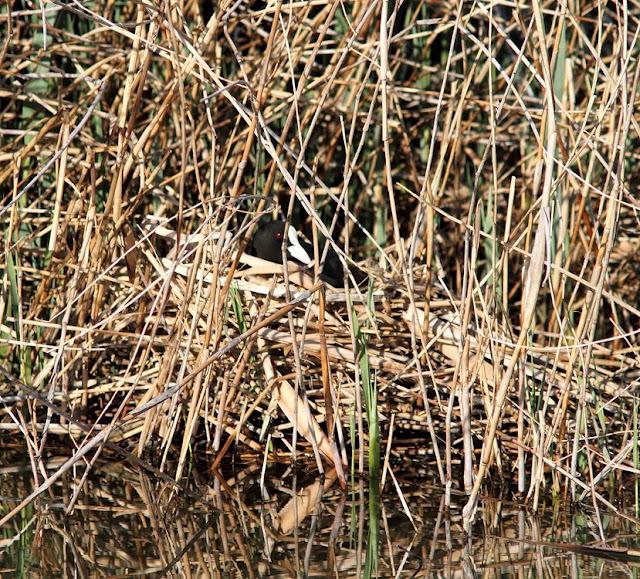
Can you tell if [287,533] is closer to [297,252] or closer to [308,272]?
[308,272]

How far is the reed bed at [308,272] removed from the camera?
81.2 inches

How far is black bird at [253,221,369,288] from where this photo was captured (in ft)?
9.89

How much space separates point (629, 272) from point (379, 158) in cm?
91

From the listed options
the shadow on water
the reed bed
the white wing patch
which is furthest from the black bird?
the shadow on water

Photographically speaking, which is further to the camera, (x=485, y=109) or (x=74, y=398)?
(x=485, y=109)

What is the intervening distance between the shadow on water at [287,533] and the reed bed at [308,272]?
0.08 metres

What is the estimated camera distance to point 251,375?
2.62m

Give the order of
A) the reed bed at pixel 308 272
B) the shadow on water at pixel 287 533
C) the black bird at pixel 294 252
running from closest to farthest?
1. the shadow on water at pixel 287 533
2. the reed bed at pixel 308 272
3. the black bird at pixel 294 252

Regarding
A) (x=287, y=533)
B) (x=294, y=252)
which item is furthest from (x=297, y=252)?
(x=287, y=533)

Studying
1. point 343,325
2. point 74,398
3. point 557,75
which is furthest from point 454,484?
point 557,75

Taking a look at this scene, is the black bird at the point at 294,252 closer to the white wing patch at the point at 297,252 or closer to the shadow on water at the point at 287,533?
the white wing patch at the point at 297,252

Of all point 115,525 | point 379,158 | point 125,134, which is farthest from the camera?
point 379,158

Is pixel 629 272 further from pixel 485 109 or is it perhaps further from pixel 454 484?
pixel 454 484

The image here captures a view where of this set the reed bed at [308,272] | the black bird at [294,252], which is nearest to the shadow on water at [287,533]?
the reed bed at [308,272]
